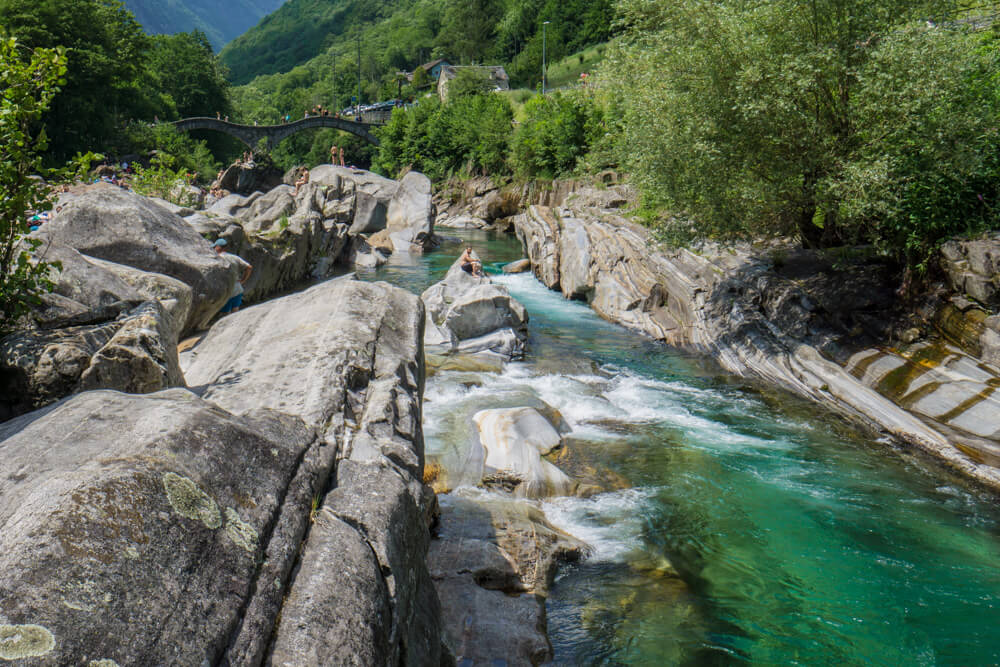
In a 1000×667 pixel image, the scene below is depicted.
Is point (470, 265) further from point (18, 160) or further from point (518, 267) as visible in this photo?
point (18, 160)

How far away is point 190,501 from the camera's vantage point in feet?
9.16

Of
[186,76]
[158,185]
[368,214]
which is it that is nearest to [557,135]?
[368,214]

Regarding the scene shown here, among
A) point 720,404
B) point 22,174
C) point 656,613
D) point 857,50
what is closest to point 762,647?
point 656,613

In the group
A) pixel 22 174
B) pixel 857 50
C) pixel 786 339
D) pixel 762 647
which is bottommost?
pixel 762 647

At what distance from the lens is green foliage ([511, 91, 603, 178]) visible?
3859 cm

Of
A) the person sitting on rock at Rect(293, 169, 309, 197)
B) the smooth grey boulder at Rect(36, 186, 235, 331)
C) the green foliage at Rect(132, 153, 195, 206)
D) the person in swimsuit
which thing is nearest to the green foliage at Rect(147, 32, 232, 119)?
the person sitting on rock at Rect(293, 169, 309, 197)

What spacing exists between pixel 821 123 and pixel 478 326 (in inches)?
311

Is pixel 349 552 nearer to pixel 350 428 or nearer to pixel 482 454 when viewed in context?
pixel 350 428

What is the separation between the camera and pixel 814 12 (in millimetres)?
11602

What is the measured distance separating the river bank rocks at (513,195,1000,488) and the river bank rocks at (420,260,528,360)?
12.9 feet

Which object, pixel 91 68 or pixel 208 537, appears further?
pixel 91 68

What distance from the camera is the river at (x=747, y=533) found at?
228 inches

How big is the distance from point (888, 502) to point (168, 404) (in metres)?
8.38

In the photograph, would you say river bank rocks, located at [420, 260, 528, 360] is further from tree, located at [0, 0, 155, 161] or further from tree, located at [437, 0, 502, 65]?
tree, located at [437, 0, 502, 65]
